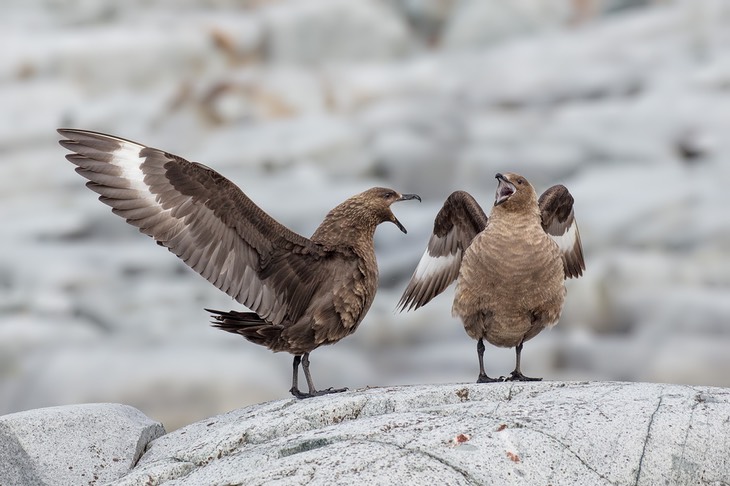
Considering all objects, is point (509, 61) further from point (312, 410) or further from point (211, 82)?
point (312, 410)

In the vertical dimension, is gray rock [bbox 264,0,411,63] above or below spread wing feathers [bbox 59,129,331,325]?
above

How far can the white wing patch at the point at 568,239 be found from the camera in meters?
7.58

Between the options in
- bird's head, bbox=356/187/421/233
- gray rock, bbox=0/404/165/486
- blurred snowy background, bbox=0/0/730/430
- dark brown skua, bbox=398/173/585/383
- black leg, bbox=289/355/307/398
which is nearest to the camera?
gray rock, bbox=0/404/165/486

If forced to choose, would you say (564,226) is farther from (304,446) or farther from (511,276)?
(304,446)

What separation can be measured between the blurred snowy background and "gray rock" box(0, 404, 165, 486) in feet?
22.7

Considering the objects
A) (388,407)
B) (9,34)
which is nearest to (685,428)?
(388,407)

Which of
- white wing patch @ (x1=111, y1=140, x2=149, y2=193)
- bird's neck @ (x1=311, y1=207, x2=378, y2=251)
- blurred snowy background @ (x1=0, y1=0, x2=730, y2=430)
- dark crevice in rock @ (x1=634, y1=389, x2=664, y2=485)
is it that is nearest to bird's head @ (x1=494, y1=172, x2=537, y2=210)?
bird's neck @ (x1=311, y1=207, x2=378, y2=251)

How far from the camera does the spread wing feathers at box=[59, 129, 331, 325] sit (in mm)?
6137

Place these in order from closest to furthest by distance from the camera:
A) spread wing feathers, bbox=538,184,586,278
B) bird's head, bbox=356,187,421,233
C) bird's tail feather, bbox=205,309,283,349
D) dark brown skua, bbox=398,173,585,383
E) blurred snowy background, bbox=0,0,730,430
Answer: dark brown skua, bbox=398,173,585,383
bird's tail feather, bbox=205,309,283,349
bird's head, bbox=356,187,421,233
spread wing feathers, bbox=538,184,586,278
blurred snowy background, bbox=0,0,730,430

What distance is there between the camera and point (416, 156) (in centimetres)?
1681

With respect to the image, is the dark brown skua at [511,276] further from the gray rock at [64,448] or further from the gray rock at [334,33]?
the gray rock at [334,33]

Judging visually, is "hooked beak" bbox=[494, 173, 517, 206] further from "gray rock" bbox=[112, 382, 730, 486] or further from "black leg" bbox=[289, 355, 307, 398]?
"black leg" bbox=[289, 355, 307, 398]

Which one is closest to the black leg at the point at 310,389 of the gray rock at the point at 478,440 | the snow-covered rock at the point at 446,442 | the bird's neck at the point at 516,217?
the snow-covered rock at the point at 446,442

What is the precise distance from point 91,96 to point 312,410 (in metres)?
14.6
